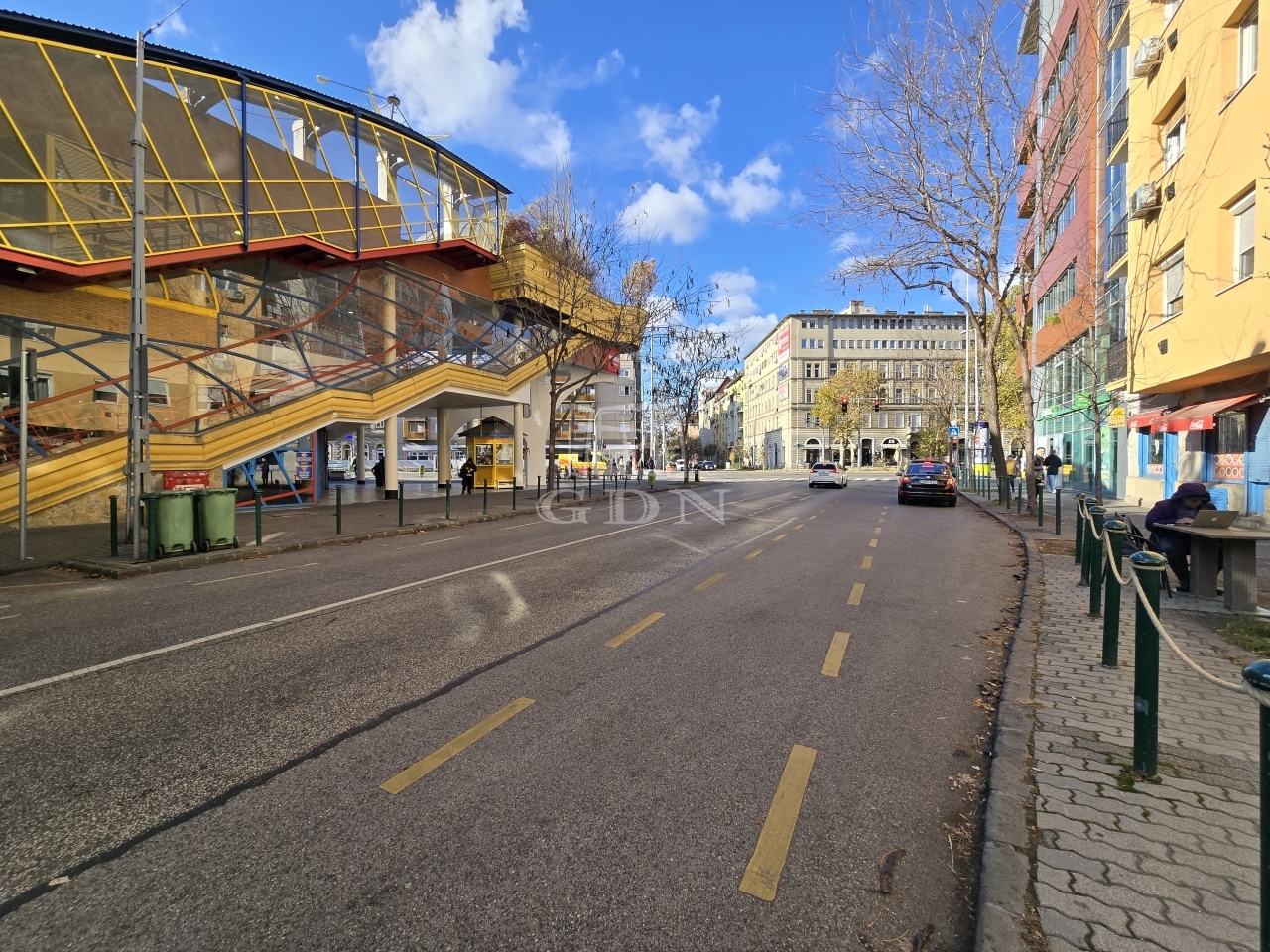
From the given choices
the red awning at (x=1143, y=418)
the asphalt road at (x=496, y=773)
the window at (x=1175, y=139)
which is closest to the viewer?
the asphalt road at (x=496, y=773)

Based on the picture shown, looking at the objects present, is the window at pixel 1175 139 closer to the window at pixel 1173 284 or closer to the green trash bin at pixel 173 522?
the window at pixel 1173 284

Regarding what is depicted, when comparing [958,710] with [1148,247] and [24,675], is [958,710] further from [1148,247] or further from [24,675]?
[1148,247]

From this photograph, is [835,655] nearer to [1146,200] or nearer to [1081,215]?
[1146,200]

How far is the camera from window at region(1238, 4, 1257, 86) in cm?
1345

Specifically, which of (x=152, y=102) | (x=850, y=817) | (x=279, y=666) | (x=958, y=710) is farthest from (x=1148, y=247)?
(x=152, y=102)

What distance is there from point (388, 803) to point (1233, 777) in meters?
4.44

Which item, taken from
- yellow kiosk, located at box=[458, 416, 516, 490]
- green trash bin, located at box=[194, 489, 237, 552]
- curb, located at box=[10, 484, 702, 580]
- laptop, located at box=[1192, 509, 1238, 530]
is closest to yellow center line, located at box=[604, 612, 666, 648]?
laptop, located at box=[1192, 509, 1238, 530]

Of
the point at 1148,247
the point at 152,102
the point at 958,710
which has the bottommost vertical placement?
the point at 958,710

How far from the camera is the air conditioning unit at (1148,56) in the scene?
18125 mm

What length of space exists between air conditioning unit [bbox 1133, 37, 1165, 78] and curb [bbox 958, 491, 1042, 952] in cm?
2194

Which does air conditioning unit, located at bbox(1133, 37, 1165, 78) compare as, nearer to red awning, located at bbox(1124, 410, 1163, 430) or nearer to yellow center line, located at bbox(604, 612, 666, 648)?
red awning, located at bbox(1124, 410, 1163, 430)

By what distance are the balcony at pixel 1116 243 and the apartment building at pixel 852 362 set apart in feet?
237

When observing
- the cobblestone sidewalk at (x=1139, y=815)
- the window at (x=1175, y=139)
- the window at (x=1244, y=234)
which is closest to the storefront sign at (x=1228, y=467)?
the window at (x=1244, y=234)

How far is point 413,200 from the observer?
26.8m
